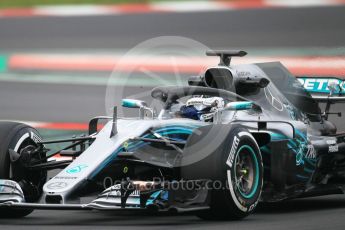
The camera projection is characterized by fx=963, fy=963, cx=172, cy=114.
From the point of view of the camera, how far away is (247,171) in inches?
389

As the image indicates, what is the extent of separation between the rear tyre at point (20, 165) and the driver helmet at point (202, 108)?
66.4 inches

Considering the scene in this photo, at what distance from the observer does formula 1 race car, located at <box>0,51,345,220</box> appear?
9.15m

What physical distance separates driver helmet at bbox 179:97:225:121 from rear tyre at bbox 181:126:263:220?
33.8 inches

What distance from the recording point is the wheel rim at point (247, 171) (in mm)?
9742

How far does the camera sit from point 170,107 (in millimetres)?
10680

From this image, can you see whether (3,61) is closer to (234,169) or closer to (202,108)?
(202,108)

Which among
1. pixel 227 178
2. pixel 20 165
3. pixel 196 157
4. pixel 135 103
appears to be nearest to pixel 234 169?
pixel 227 178

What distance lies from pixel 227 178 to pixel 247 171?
1.91ft

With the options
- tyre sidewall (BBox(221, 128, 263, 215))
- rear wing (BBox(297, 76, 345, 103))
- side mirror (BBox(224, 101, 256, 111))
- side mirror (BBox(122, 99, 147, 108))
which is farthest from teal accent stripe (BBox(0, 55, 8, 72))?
tyre sidewall (BBox(221, 128, 263, 215))

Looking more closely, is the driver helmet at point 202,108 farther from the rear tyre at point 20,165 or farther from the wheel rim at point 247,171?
the rear tyre at point 20,165

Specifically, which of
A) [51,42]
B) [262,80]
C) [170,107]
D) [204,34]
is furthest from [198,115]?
[51,42]

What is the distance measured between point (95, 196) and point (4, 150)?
124 centimetres

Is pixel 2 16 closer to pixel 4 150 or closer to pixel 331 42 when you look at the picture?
pixel 331 42

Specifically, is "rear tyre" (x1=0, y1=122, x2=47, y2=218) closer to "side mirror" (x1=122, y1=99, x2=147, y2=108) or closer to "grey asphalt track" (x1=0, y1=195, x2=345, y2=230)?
"grey asphalt track" (x1=0, y1=195, x2=345, y2=230)
